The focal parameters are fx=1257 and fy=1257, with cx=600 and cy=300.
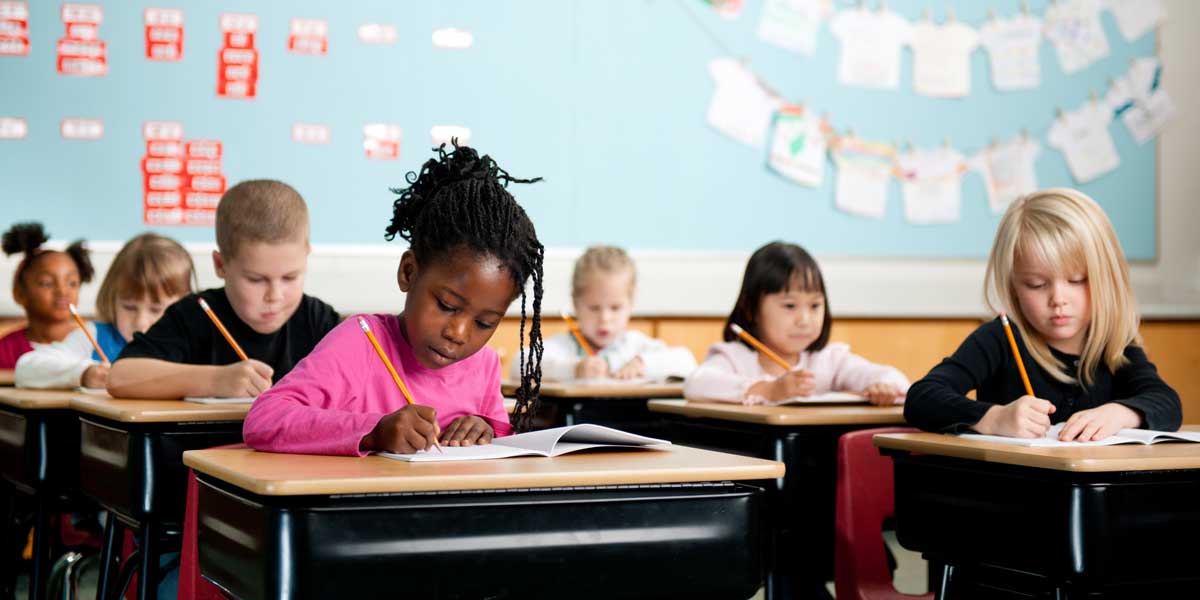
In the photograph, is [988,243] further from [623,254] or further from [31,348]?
Answer: [31,348]

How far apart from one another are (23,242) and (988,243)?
3.41 meters

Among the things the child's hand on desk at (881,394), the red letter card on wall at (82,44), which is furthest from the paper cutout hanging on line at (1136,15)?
the red letter card on wall at (82,44)

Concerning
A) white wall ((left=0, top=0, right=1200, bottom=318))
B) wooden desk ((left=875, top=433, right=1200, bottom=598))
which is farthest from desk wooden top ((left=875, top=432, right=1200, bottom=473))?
white wall ((left=0, top=0, right=1200, bottom=318))

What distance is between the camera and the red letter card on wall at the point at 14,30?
401 centimetres

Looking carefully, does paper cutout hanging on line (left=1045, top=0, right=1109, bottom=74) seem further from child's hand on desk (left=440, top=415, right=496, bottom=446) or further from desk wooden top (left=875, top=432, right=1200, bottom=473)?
child's hand on desk (left=440, top=415, right=496, bottom=446)

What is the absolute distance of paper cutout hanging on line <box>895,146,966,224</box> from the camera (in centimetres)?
482

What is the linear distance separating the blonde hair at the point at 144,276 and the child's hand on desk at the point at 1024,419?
225 cm

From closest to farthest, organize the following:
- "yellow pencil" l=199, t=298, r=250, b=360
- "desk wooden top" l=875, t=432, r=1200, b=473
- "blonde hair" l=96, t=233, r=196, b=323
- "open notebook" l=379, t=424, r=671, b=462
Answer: "open notebook" l=379, t=424, r=671, b=462 < "desk wooden top" l=875, t=432, r=1200, b=473 < "yellow pencil" l=199, t=298, r=250, b=360 < "blonde hair" l=96, t=233, r=196, b=323

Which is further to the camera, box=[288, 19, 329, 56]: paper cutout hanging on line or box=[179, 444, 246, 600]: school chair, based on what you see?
box=[288, 19, 329, 56]: paper cutout hanging on line

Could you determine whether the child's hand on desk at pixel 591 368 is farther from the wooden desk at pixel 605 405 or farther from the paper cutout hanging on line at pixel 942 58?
the paper cutout hanging on line at pixel 942 58

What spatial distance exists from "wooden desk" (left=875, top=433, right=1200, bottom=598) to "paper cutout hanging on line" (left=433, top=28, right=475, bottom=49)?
2899 millimetres

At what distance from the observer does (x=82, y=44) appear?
404 cm

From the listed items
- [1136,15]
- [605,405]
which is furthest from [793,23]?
[605,405]

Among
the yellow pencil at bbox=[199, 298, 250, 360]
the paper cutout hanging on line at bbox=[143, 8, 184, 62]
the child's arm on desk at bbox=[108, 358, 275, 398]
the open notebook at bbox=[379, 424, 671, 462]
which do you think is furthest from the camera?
the paper cutout hanging on line at bbox=[143, 8, 184, 62]
